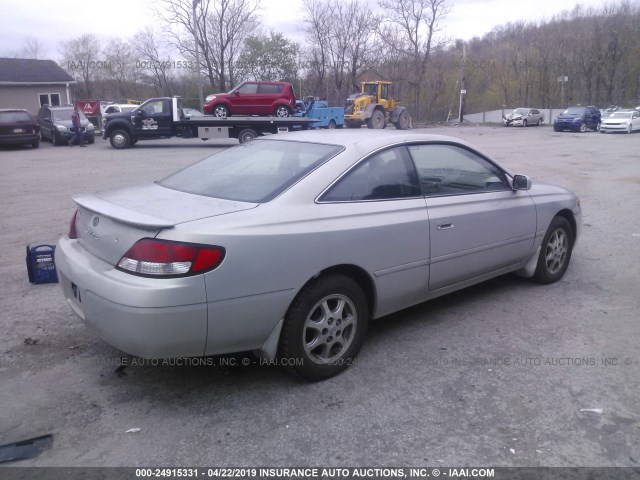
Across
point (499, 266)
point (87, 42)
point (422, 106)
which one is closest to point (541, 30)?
point (422, 106)

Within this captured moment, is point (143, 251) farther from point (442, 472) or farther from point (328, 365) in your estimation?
point (442, 472)

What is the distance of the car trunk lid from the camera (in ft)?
9.93

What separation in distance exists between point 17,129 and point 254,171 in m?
22.0

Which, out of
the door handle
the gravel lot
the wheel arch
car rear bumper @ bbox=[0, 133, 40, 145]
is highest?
car rear bumper @ bbox=[0, 133, 40, 145]

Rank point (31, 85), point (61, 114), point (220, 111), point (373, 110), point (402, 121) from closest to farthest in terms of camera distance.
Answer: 1. point (61, 114)
2. point (220, 111)
3. point (373, 110)
4. point (402, 121)
5. point (31, 85)

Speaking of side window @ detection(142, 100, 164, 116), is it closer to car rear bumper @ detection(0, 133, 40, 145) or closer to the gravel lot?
car rear bumper @ detection(0, 133, 40, 145)

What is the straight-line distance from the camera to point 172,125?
22.8 metres

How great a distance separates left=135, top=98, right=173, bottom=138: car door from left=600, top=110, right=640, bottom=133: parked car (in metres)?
26.6

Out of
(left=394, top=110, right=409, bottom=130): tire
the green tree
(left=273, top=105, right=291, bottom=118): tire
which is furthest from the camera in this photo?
the green tree

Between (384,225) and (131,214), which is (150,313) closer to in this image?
(131,214)

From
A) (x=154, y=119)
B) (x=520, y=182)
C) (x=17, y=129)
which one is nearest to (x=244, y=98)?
(x=154, y=119)

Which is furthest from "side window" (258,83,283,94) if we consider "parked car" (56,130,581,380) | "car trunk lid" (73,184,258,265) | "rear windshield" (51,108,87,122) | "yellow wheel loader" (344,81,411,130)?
"car trunk lid" (73,184,258,265)

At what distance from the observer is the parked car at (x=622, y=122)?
110ft

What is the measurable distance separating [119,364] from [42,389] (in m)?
0.49
